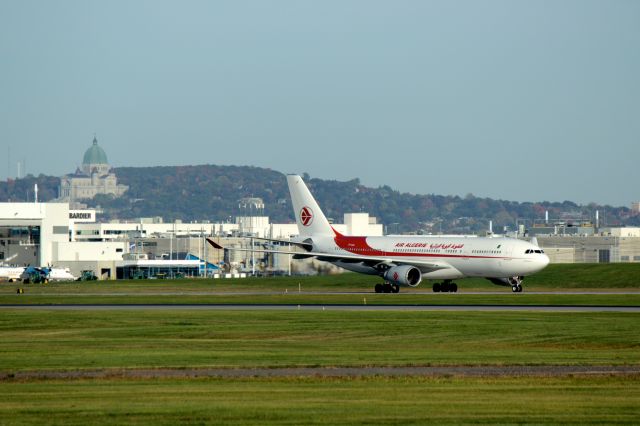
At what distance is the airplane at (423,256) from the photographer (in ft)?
292

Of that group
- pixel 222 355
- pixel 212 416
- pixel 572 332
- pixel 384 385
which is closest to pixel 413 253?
pixel 572 332

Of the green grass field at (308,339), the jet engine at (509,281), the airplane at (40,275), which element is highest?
the jet engine at (509,281)

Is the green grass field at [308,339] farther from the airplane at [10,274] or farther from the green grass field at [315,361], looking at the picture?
the airplane at [10,274]

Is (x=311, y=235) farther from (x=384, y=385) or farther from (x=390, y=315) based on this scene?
(x=384, y=385)

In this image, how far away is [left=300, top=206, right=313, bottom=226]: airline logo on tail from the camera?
102250 millimetres

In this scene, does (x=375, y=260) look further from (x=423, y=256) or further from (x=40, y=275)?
(x=40, y=275)

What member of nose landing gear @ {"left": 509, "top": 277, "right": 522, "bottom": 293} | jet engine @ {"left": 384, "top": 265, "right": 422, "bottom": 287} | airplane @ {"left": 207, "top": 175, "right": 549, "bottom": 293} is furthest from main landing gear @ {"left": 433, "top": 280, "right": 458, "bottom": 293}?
nose landing gear @ {"left": 509, "top": 277, "right": 522, "bottom": 293}

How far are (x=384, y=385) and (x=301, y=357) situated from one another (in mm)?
7874

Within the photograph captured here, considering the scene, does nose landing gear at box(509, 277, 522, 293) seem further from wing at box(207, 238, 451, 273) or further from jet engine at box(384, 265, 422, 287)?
jet engine at box(384, 265, 422, 287)

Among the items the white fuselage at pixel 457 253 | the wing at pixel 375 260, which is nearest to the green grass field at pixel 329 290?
the wing at pixel 375 260

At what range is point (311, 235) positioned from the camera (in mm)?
101812

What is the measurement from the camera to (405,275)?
9125 cm

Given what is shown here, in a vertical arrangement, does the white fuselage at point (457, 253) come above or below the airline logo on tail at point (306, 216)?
below

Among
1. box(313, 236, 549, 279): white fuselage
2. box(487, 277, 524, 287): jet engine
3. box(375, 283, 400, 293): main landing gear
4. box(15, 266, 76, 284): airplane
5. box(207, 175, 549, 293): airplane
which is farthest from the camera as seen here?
box(15, 266, 76, 284): airplane
